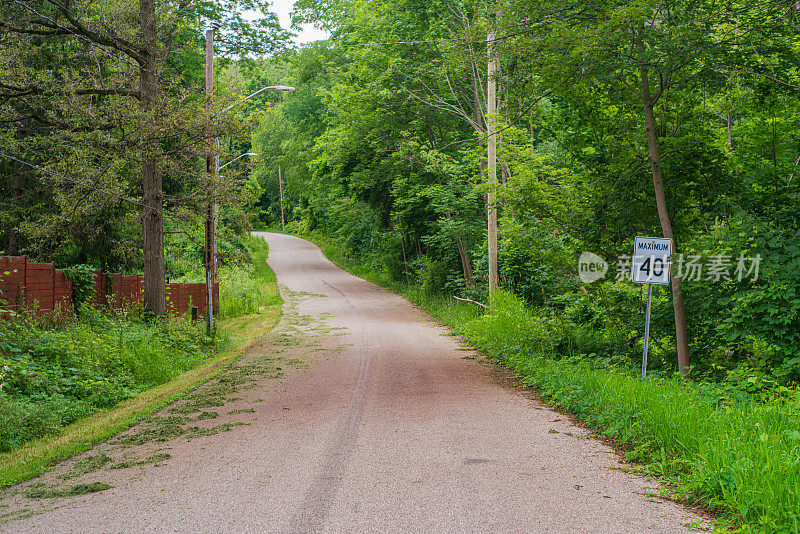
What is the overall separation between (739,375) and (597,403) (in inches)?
A: 110

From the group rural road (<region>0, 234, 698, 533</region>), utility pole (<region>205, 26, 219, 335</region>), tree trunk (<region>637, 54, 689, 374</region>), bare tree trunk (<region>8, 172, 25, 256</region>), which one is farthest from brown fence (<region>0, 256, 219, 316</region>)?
tree trunk (<region>637, 54, 689, 374</region>)

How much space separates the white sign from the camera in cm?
931

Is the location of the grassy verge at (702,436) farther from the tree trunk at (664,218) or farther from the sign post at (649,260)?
the sign post at (649,260)

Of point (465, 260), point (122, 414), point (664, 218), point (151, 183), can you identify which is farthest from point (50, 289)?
point (465, 260)

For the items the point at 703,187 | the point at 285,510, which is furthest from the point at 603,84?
the point at 285,510

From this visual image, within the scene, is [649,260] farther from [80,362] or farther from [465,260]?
[465,260]

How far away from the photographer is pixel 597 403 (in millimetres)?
8344

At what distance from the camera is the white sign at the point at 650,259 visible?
9.31 metres

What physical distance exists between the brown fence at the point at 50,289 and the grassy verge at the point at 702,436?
1055 cm

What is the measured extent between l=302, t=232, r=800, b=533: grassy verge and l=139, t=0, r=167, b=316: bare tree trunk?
34.8ft

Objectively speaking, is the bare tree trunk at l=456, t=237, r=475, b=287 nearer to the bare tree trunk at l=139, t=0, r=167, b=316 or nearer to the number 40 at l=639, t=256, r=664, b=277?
the bare tree trunk at l=139, t=0, r=167, b=316

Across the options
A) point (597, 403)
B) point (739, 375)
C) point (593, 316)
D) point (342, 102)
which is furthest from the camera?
point (342, 102)

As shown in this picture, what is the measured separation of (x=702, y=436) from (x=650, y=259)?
12.6ft

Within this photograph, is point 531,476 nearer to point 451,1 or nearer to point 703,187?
point 703,187
